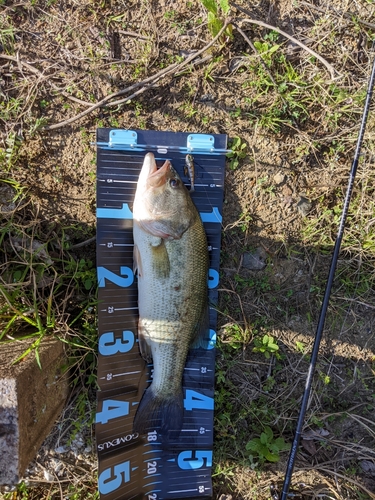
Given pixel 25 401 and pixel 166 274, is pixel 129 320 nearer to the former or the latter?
pixel 166 274

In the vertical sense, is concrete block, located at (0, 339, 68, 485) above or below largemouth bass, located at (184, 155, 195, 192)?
below

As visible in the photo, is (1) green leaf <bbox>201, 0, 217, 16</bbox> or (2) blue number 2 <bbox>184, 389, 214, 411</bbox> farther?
(2) blue number 2 <bbox>184, 389, 214, 411</bbox>

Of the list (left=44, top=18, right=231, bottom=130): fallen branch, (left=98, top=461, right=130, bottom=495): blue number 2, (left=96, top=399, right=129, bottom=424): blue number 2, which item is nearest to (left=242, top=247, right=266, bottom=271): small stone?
(left=96, top=399, right=129, bottom=424): blue number 2

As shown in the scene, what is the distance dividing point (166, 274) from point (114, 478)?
1827mm

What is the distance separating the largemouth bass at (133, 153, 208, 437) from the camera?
113 inches

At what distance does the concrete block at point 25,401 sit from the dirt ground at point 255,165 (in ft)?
2.79

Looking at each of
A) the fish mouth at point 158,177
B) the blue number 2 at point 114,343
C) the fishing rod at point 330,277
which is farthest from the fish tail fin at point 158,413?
the fish mouth at point 158,177

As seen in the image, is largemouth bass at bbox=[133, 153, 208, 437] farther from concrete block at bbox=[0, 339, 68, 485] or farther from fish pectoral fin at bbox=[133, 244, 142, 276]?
concrete block at bbox=[0, 339, 68, 485]

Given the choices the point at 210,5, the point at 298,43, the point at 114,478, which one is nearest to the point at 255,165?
the point at 298,43

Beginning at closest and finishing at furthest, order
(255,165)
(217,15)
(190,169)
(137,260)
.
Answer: (137,260) < (217,15) < (190,169) < (255,165)

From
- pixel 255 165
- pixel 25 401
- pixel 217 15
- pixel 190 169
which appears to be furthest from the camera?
pixel 255 165

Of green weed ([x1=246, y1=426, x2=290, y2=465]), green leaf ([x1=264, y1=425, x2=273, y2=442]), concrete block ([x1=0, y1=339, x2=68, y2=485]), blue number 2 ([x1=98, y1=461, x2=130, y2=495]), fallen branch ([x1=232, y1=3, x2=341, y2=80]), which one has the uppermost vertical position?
fallen branch ([x1=232, y1=3, x2=341, y2=80])

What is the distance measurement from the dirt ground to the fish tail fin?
16.7 inches

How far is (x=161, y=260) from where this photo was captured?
286 cm
